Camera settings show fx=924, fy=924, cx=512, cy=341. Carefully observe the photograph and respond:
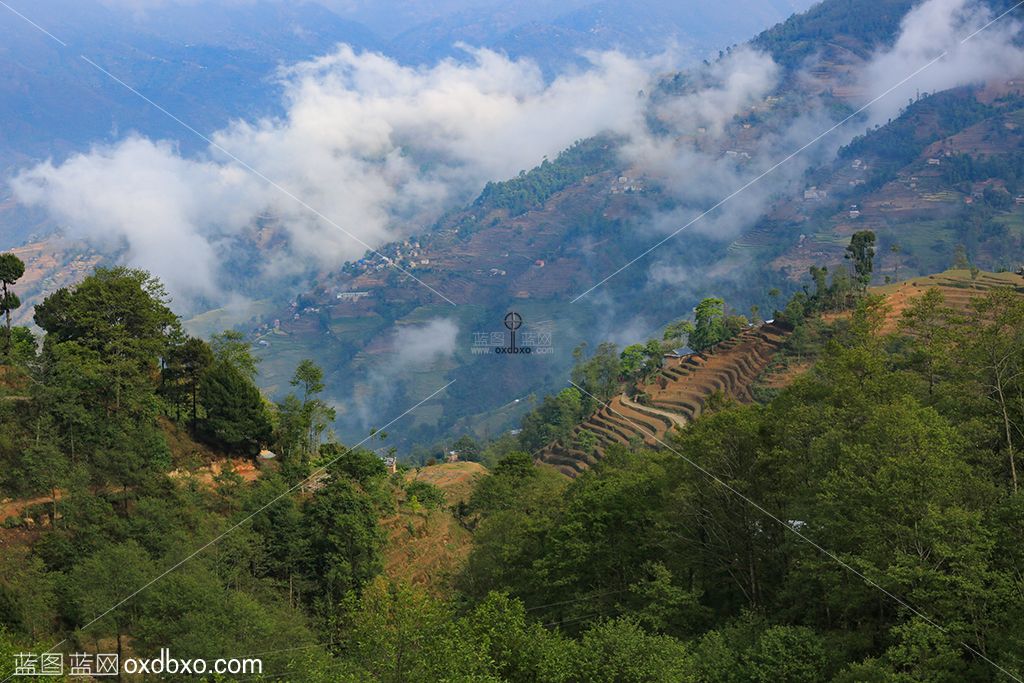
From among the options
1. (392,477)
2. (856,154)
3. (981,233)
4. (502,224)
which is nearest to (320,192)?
(502,224)

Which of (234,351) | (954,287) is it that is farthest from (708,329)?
(234,351)

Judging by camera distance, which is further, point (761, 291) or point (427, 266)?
point (761, 291)

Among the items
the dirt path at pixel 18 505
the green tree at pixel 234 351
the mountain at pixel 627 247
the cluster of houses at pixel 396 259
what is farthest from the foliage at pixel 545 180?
the dirt path at pixel 18 505

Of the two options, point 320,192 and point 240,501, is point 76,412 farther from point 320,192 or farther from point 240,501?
point 320,192

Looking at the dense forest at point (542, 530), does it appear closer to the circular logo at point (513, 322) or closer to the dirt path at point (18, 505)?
the dirt path at point (18, 505)

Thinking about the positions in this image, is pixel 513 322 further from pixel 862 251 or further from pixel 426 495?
pixel 862 251

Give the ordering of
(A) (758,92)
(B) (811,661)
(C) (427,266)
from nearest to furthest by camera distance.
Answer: (B) (811,661) → (C) (427,266) → (A) (758,92)
